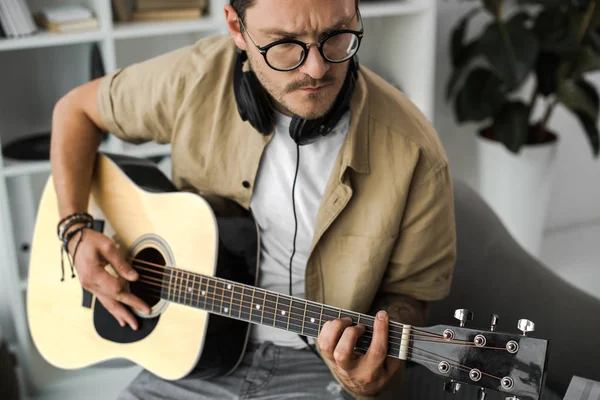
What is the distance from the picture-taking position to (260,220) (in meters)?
1.47

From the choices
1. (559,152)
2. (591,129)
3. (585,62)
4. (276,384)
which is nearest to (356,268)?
(276,384)

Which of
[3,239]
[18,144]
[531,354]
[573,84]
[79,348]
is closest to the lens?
[531,354]

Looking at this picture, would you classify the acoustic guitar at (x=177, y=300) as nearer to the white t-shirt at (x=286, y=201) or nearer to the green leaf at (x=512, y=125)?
the white t-shirt at (x=286, y=201)

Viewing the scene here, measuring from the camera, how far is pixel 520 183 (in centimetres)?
275

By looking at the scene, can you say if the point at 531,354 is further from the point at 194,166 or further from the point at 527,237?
the point at 527,237

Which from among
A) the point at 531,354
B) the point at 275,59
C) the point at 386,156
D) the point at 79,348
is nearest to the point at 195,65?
the point at 275,59

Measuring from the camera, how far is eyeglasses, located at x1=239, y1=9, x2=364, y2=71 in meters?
1.22

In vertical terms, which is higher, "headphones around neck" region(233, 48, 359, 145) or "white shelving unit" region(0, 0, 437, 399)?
"headphones around neck" region(233, 48, 359, 145)

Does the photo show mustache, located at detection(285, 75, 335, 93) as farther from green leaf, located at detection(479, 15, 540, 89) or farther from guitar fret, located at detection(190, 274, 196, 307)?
green leaf, located at detection(479, 15, 540, 89)

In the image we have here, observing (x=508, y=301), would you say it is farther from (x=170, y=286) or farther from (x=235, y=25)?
(x=235, y=25)

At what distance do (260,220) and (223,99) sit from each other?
258 mm

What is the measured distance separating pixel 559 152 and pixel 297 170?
2.11 meters

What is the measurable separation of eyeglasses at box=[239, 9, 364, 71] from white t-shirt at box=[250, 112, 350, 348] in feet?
0.60

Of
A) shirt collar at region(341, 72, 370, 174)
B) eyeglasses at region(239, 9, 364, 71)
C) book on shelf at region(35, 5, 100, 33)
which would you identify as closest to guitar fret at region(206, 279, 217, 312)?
shirt collar at region(341, 72, 370, 174)
